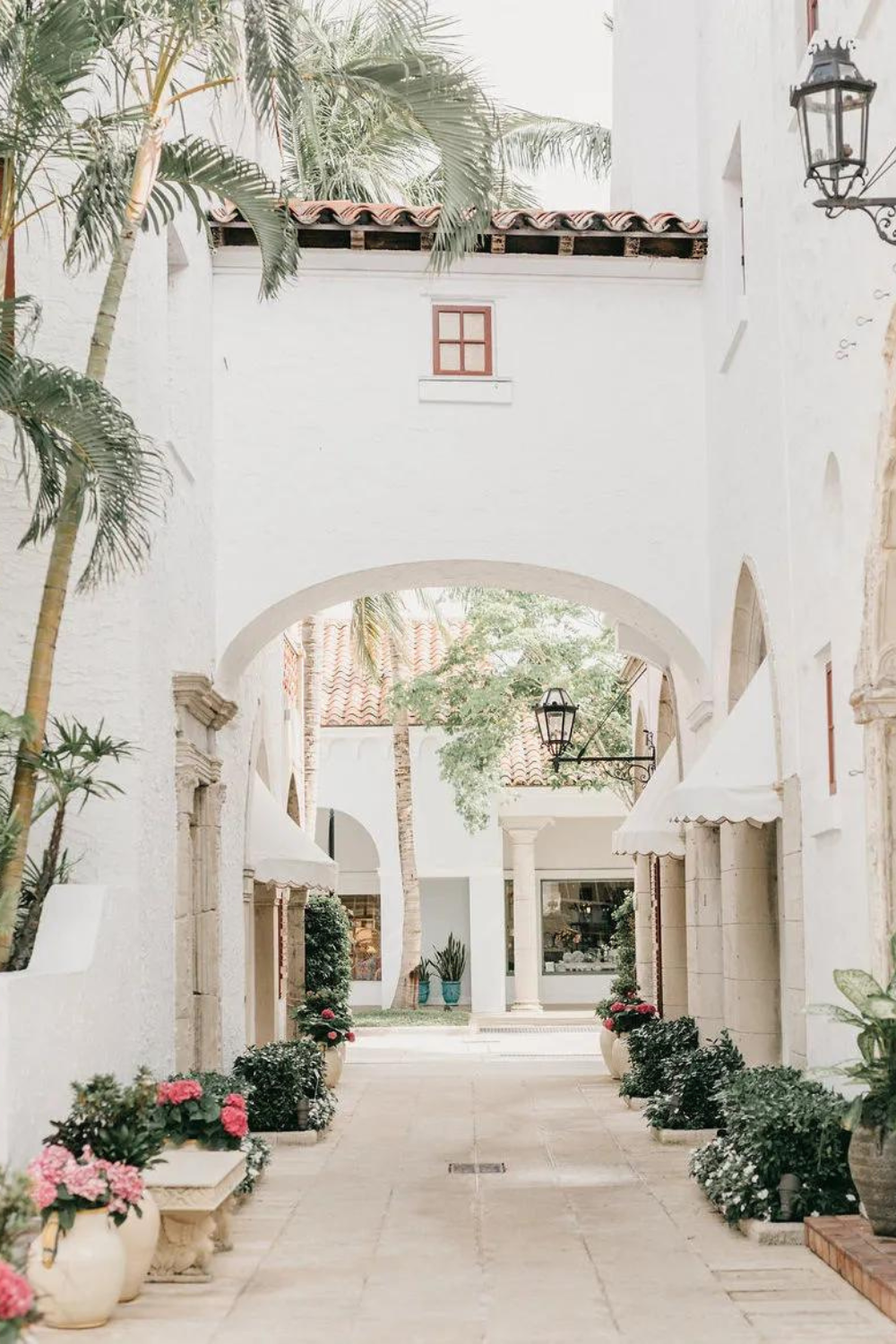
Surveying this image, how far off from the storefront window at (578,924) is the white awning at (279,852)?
16220mm

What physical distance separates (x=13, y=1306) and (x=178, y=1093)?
568 cm

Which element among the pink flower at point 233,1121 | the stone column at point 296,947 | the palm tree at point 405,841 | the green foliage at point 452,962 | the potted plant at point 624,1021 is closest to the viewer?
the pink flower at point 233,1121

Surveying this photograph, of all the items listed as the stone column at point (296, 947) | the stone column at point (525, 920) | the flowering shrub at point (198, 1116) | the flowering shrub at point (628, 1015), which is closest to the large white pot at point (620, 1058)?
the flowering shrub at point (628, 1015)

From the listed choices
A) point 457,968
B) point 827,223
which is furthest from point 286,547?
point 457,968

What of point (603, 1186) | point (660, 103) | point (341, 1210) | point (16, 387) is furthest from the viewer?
point (660, 103)

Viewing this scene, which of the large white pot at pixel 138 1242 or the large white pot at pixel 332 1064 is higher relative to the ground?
the large white pot at pixel 138 1242

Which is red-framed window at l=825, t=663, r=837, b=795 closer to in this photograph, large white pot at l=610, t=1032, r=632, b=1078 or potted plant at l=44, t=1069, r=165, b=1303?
potted plant at l=44, t=1069, r=165, b=1303

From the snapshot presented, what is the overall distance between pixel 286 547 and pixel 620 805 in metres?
18.4

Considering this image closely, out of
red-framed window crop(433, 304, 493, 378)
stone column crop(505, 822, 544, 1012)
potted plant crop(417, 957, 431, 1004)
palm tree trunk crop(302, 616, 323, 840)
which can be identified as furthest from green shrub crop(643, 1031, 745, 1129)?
potted plant crop(417, 957, 431, 1004)

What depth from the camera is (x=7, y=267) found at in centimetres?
1140

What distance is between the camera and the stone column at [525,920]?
100 ft

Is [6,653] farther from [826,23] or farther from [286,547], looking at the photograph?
[826,23]

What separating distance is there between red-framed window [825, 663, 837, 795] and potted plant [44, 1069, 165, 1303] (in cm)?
454

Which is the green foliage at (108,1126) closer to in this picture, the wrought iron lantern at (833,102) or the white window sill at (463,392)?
the wrought iron lantern at (833,102)
